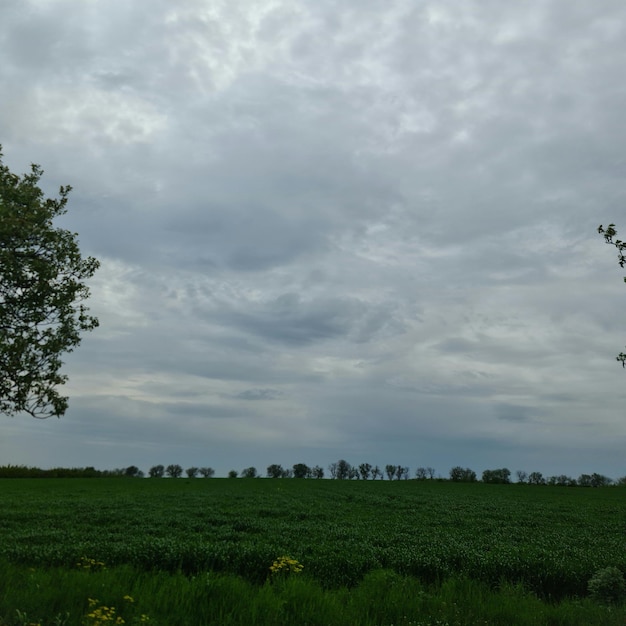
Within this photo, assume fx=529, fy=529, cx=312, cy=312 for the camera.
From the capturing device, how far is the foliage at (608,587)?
14.2 m

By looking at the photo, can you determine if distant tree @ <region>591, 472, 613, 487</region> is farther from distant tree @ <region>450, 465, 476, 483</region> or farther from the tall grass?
the tall grass

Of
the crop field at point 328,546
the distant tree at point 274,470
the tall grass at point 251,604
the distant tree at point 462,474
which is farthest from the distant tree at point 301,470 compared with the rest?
the tall grass at point 251,604

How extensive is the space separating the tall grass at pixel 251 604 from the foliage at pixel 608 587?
111 centimetres

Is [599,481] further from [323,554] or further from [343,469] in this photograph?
[323,554]

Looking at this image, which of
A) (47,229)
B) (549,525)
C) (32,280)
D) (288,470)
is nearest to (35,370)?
(32,280)

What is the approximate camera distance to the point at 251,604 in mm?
10922

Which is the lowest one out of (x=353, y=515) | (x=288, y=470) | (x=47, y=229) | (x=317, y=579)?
(x=288, y=470)

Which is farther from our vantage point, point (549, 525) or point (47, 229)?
point (549, 525)

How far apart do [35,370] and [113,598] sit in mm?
14096

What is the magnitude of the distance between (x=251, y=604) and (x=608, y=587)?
10106mm

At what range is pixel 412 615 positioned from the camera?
11531mm

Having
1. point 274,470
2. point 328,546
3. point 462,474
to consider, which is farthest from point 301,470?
point 328,546

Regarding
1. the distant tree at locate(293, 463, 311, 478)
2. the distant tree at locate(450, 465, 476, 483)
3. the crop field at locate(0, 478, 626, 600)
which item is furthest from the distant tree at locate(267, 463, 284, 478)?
the crop field at locate(0, 478, 626, 600)

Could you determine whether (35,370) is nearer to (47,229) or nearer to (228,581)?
(47,229)
